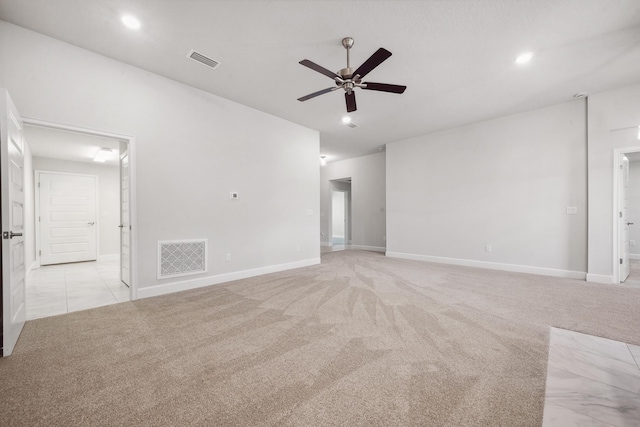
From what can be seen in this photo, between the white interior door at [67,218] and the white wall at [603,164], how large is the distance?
10.8 metres

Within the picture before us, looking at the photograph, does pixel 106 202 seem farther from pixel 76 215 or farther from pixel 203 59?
pixel 203 59

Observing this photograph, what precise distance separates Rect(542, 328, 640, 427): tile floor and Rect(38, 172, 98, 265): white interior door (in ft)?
29.9

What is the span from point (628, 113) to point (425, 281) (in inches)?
154

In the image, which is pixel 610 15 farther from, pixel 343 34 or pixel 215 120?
pixel 215 120

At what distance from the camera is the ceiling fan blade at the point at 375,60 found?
228cm

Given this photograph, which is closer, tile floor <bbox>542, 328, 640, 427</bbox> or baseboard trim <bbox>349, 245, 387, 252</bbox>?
tile floor <bbox>542, 328, 640, 427</bbox>

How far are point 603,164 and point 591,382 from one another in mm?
4059

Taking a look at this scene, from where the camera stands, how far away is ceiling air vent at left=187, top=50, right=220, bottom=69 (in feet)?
10.1

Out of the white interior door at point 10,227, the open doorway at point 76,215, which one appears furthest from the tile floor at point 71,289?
the white interior door at point 10,227

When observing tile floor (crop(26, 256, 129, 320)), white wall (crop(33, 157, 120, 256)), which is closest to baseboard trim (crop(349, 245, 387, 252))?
tile floor (crop(26, 256, 129, 320))

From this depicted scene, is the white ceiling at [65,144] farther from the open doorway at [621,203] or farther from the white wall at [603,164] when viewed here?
the open doorway at [621,203]

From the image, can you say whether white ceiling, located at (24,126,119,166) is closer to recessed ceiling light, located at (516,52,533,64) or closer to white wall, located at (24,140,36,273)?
white wall, located at (24,140,36,273)

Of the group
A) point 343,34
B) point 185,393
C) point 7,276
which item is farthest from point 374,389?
point 343,34

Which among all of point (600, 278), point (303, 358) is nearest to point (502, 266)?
point (600, 278)
